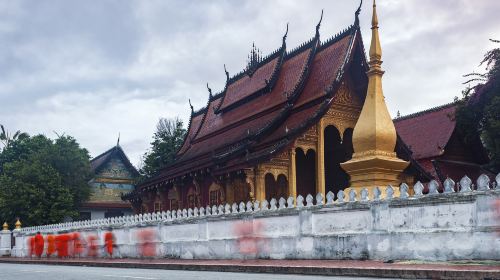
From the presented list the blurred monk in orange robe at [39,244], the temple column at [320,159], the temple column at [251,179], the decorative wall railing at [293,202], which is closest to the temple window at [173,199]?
the decorative wall railing at [293,202]

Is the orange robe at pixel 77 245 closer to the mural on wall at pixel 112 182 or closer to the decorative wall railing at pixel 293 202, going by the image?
the decorative wall railing at pixel 293 202

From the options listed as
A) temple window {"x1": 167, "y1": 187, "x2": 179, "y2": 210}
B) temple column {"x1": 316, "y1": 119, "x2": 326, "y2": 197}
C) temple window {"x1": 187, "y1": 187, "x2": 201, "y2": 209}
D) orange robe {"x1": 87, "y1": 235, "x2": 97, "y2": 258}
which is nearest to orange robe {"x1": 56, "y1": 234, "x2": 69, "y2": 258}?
orange robe {"x1": 87, "y1": 235, "x2": 97, "y2": 258}

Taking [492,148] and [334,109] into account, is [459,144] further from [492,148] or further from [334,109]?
[334,109]

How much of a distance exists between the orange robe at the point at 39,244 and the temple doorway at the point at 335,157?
12.1 m

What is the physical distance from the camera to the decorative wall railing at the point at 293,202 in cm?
1038

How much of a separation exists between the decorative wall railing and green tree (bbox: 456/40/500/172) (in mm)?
5155

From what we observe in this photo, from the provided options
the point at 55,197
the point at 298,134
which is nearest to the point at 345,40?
the point at 298,134

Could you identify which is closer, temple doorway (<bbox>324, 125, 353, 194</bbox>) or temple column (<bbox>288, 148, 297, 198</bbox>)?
temple column (<bbox>288, 148, 297, 198</bbox>)

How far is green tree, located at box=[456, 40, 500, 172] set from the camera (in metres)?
21.8

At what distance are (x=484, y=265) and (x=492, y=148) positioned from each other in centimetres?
1497

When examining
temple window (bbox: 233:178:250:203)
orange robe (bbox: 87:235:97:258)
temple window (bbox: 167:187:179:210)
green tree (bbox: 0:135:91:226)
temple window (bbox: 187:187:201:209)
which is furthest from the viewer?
green tree (bbox: 0:135:91:226)

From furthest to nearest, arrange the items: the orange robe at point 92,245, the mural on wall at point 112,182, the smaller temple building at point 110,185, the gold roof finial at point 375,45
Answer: the mural on wall at point 112,182 < the smaller temple building at point 110,185 < the orange robe at point 92,245 < the gold roof finial at point 375,45

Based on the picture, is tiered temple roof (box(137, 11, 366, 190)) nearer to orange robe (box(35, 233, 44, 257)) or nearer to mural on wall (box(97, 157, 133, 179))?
orange robe (box(35, 233, 44, 257))

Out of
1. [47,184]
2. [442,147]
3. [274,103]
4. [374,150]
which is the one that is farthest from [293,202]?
[47,184]
